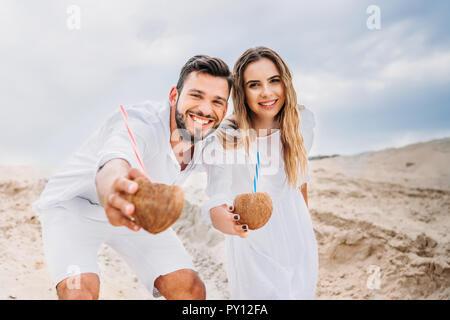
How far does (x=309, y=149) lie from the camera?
55.7 inches

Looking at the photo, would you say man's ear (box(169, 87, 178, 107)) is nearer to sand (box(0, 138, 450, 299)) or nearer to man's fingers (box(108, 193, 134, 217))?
man's fingers (box(108, 193, 134, 217))

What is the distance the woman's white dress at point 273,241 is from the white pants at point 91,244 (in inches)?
9.7

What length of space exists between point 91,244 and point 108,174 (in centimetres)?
44

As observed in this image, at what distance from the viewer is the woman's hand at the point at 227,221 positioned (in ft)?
3.34

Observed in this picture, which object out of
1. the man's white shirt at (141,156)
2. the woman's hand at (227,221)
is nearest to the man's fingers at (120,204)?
the man's white shirt at (141,156)

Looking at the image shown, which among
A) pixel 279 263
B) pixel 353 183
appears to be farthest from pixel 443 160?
pixel 279 263

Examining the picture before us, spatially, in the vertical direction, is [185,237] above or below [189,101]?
below

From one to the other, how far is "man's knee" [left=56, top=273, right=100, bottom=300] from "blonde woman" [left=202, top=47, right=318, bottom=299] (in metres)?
0.44

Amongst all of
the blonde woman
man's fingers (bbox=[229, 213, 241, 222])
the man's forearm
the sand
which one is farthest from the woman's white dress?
the sand

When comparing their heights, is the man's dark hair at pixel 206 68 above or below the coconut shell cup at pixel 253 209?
above

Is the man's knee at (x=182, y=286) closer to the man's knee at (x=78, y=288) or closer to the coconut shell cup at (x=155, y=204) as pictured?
the man's knee at (x=78, y=288)

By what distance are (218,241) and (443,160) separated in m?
2.48

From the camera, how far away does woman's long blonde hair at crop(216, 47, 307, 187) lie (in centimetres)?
124
